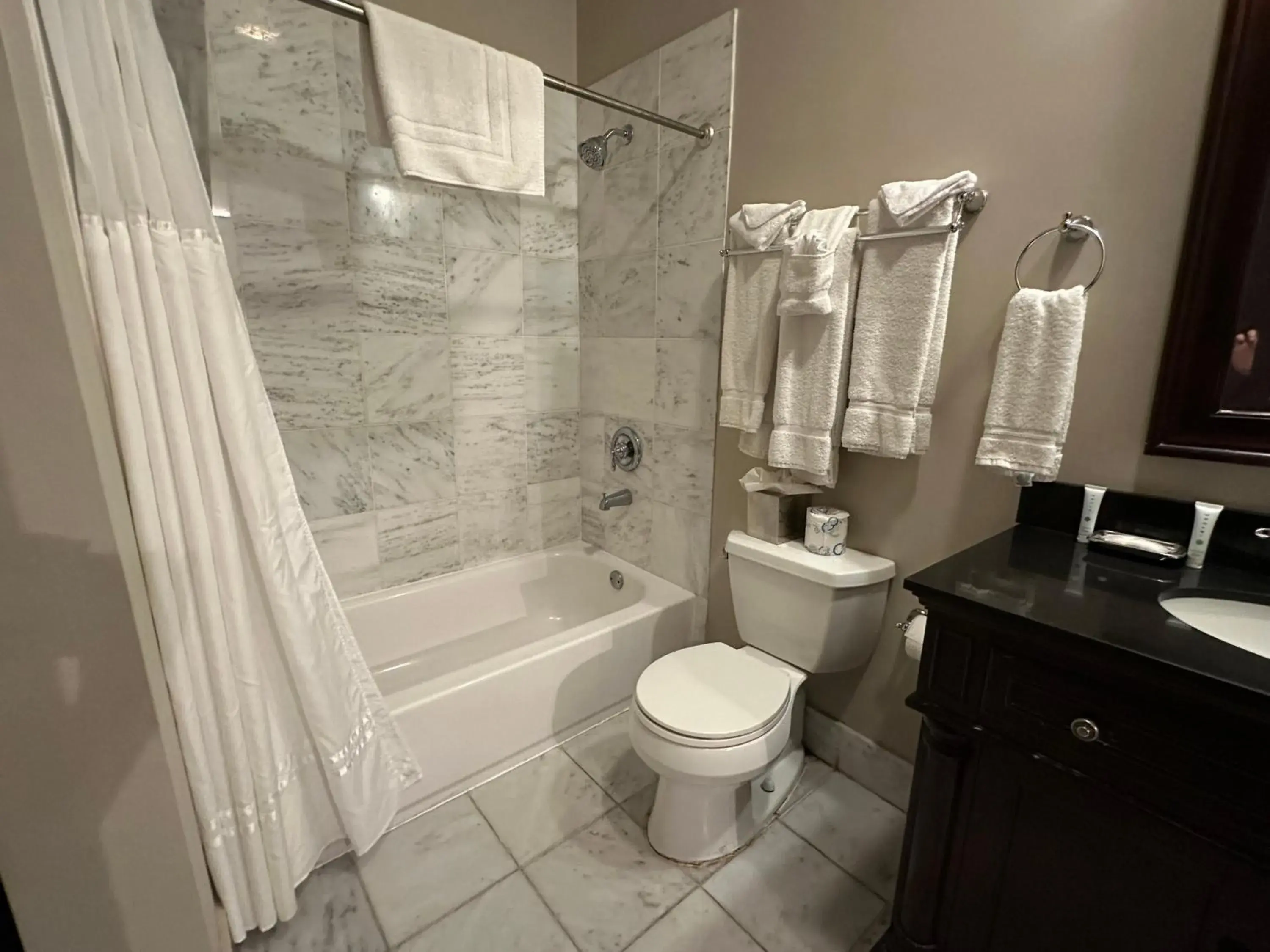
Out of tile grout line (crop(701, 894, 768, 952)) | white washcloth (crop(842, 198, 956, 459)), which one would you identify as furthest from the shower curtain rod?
tile grout line (crop(701, 894, 768, 952))

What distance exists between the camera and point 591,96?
1508mm

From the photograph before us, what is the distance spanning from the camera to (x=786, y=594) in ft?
5.15

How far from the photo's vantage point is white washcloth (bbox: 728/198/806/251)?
4.93ft

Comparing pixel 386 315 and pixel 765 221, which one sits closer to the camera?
pixel 765 221

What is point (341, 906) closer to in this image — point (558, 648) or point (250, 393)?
point (558, 648)

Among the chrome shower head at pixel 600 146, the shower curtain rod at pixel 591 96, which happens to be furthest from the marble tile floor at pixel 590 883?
the chrome shower head at pixel 600 146

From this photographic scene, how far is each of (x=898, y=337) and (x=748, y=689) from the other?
0.92 m

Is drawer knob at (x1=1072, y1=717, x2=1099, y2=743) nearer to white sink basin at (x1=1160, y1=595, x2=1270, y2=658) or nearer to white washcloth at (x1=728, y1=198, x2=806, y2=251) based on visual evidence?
white sink basin at (x1=1160, y1=595, x2=1270, y2=658)

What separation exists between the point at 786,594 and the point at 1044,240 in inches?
38.6

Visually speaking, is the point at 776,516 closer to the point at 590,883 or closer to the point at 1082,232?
the point at 1082,232

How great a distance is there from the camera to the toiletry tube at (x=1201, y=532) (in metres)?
1.04

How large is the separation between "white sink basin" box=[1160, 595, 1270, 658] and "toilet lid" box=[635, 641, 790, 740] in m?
0.79

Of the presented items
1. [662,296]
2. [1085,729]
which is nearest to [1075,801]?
[1085,729]

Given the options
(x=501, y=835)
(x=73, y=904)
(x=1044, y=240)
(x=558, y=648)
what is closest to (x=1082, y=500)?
(x=1044, y=240)
